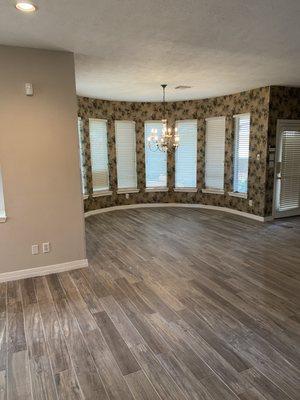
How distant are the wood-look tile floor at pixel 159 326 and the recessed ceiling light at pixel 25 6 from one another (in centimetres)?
279

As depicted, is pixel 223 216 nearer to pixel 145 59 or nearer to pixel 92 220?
pixel 92 220

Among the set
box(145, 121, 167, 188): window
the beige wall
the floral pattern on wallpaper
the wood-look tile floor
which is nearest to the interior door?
the floral pattern on wallpaper

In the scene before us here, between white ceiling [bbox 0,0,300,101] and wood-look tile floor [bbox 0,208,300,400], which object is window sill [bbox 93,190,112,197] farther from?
white ceiling [bbox 0,0,300,101]

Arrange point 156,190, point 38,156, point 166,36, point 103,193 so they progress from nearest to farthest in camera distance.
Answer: point 166,36, point 38,156, point 103,193, point 156,190

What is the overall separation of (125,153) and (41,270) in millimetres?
4525

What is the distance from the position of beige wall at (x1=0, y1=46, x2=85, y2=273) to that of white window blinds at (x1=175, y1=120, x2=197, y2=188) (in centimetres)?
455

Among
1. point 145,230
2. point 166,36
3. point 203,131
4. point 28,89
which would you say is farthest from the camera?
point 203,131

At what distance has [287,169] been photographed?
653 cm

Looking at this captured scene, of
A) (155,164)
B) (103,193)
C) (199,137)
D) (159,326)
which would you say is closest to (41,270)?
(159,326)

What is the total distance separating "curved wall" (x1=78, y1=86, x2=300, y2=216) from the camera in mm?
6172

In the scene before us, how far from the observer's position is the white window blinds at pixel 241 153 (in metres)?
6.76

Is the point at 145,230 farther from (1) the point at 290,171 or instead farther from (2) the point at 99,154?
(1) the point at 290,171

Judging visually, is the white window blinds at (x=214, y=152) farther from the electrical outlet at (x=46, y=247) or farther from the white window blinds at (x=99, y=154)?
the electrical outlet at (x=46, y=247)

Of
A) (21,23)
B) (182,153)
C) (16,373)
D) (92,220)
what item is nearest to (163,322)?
(16,373)
